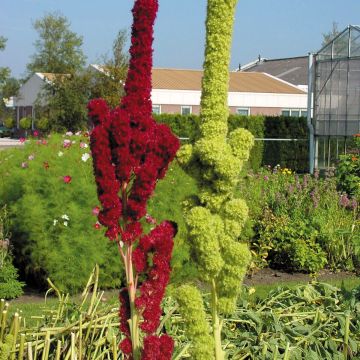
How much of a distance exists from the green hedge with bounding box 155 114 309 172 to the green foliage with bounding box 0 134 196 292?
18455 millimetres

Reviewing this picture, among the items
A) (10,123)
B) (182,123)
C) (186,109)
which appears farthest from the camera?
(10,123)

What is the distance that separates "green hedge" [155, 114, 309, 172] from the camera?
2666 centimetres

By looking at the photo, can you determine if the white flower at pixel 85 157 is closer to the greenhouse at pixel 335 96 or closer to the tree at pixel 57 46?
the greenhouse at pixel 335 96

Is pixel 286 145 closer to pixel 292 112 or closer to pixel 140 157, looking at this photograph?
pixel 292 112

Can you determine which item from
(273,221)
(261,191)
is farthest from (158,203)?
(261,191)

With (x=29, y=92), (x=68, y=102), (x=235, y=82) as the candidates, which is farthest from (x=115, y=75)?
(x=29, y=92)

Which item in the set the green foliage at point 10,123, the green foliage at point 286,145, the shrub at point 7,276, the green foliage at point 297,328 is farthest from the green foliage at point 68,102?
the green foliage at point 297,328

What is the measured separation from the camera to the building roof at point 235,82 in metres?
43.1

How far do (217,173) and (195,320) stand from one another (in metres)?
0.52

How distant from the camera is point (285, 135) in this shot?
29.3 metres

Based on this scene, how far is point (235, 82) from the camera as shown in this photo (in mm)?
45219

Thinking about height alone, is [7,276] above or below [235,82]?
below

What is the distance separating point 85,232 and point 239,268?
4.89 metres

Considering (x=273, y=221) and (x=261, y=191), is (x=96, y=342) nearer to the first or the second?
(x=273, y=221)
